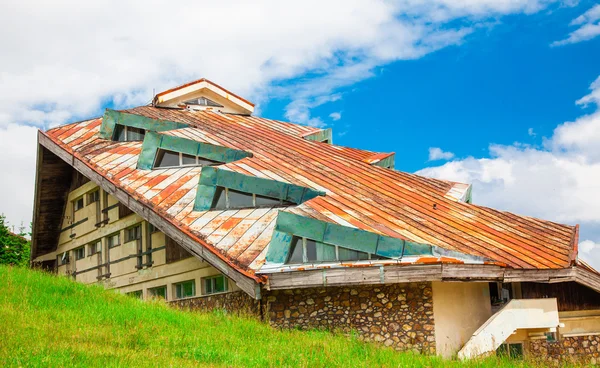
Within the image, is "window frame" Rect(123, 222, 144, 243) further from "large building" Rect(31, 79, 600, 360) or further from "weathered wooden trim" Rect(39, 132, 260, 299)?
"weathered wooden trim" Rect(39, 132, 260, 299)

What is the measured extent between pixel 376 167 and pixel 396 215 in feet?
22.0

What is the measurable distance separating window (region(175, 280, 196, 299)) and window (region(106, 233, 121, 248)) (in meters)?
4.85

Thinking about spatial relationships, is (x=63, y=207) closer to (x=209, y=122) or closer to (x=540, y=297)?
(x=209, y=122)

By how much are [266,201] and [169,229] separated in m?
3.03

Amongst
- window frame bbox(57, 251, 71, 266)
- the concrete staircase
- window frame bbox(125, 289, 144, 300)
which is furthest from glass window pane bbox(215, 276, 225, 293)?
window frame bbox(57, 251, 71, 266)

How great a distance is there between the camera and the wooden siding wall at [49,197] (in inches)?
1171

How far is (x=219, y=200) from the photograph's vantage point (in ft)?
70.7

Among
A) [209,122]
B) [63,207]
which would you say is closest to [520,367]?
[209,122]

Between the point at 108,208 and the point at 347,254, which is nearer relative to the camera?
the point at 347,254

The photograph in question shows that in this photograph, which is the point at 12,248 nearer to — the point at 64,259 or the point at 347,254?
the point at 64,259

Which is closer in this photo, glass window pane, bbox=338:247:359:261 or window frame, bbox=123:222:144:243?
glass window pane, bbox=338:247:359:261

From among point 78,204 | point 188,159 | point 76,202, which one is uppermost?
point 188,159

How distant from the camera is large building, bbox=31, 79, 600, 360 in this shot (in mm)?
16891

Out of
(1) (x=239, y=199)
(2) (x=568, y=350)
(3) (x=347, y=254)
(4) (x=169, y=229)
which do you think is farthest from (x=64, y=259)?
(2) (x=568, y=350)
